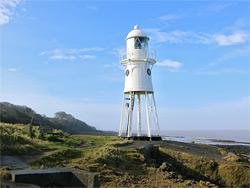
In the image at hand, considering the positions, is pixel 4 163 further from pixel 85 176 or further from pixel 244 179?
pixel 244 179

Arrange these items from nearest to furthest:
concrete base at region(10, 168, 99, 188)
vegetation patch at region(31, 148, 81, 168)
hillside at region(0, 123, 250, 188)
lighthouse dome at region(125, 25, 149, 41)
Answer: concrete base at region(10, 168, 99, 188) < hillside at region(0, 123, 250, 188) < vegetation patch at region(31, 148, 81, 168) < lighthouse dome at region(125, 25, 149, 41)

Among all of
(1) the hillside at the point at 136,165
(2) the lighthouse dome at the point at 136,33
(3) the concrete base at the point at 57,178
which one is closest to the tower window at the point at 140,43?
(2) the lighthouse dome at the point at 136,33

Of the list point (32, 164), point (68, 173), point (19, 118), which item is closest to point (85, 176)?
point (68, 173)

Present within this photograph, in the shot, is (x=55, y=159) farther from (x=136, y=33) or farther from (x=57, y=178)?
(x=136, y=33)

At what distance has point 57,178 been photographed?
8383 millimetres

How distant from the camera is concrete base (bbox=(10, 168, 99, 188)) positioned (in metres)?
7.92

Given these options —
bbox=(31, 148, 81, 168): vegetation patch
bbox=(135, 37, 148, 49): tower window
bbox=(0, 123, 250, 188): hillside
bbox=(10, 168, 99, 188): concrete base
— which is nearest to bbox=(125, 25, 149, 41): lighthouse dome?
bbox=(135, 37, 148, 49): tower window

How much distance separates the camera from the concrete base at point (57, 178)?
7922 millimetres

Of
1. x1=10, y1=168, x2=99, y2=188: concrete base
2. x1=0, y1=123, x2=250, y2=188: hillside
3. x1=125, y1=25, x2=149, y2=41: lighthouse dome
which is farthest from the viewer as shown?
x1=125, y1=25, x2=149, y2=41: lighthouse dome

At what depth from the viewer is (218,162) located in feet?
62.1

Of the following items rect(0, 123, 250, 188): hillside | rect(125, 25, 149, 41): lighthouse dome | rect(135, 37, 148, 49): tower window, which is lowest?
rect(0, 123, 250, 188): hillside

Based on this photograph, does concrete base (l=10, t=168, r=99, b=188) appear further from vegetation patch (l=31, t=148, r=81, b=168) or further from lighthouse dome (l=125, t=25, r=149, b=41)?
lighthouse dome (l=125, t=25, r=149, b=41)

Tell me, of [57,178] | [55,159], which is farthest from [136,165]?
[57,178]

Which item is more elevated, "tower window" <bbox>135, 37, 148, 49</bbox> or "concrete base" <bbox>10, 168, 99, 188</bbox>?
"tower window" <bbox>135, 37, 148, 49</bbox>
